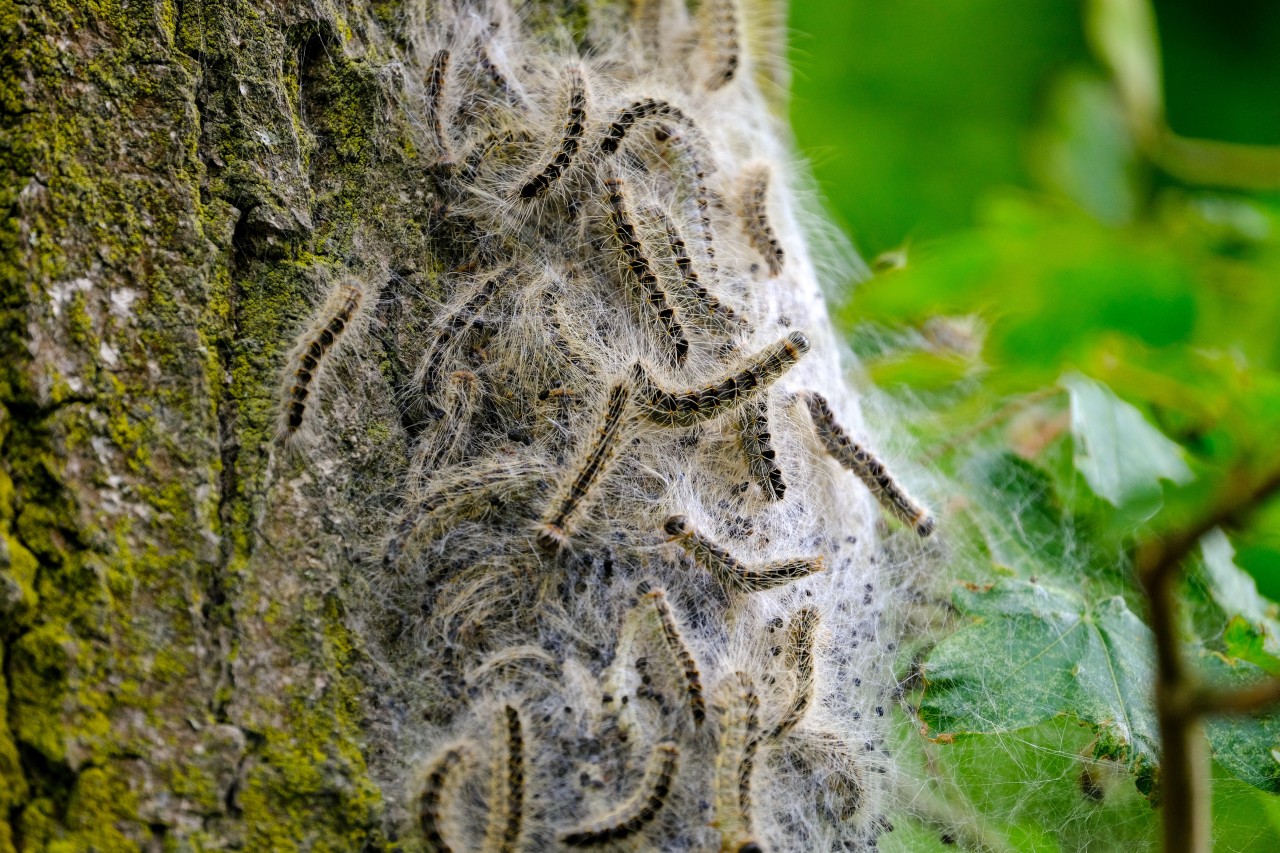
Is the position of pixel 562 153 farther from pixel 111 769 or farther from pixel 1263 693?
pixel 1263 693

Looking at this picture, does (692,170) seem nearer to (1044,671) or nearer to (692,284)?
(692,284)

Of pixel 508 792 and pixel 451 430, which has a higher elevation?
pixel 451 430

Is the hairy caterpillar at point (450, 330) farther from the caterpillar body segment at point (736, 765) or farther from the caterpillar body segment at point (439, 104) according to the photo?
the caterpillar body segment at point (736, 765)

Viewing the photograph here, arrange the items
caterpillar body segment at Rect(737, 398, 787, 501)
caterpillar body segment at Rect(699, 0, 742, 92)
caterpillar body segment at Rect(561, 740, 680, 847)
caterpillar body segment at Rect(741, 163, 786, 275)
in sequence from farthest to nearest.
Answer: caterpillar body segment at Rect(699, 0, 742, 92) → caterpillar body segment at Rect(741, 163, 786, 275) → caterpillar body segment at Rect(737, 398, 787, 501) → caterpillar body segment at Rect(561, 740, 680, 847)

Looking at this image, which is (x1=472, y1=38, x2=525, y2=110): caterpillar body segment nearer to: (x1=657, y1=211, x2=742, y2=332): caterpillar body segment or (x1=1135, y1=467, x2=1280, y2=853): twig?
(x1=657, y1=211, x2=742, y2=332): caterpillar body segment

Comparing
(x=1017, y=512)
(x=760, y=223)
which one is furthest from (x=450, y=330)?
(x=1017, y=512)

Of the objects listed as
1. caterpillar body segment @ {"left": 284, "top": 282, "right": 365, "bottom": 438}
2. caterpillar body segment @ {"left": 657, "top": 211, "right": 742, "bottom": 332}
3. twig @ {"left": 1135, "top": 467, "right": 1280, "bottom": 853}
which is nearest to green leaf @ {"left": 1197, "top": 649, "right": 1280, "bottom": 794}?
twig @ {"left": 1135, "top": 467, "right": 1280, "bottom": 853}

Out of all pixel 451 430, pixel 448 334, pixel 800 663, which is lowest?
pixel 800 663
